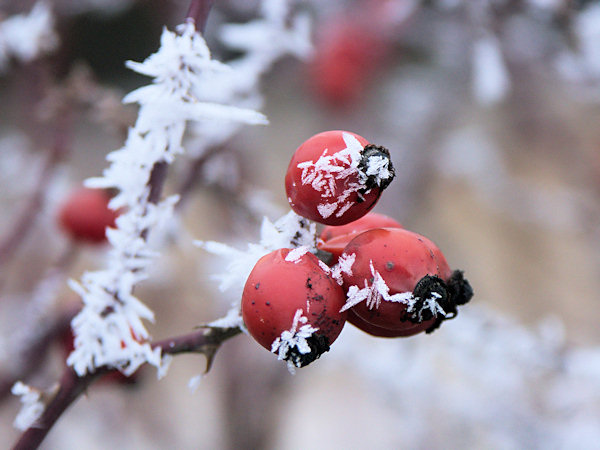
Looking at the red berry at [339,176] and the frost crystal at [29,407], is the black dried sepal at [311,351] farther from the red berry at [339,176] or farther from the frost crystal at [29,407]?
the frost crystal at [29,407]

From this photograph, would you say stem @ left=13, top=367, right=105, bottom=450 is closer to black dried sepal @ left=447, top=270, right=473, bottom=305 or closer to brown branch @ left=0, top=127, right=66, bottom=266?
black dried sepal @ left=447, top=270, right=473, bottom=305

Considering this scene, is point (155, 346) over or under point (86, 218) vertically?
over

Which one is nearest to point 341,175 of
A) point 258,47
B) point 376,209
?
point 258,47

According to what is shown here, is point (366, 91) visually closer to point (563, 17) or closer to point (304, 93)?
point (304, 93)

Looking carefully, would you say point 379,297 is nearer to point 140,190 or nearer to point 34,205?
point 140,190

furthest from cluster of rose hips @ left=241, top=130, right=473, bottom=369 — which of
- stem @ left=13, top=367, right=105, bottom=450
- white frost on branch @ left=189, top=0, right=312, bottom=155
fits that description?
white frost on branch @ left=189, top=0, right=312, bottom=155

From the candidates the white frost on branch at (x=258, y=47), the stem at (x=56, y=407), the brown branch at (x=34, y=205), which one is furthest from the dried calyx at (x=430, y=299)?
the brown branch at (x=34, y=205)
